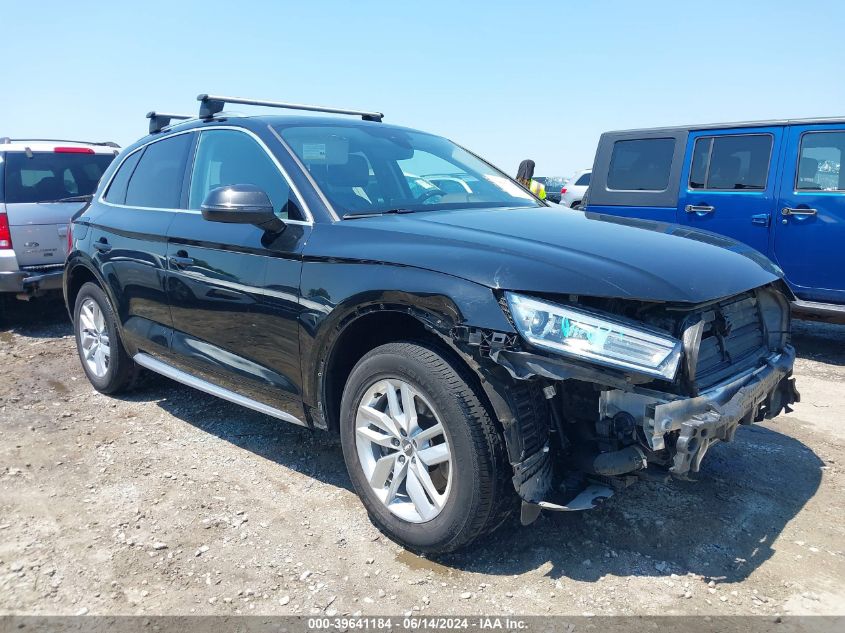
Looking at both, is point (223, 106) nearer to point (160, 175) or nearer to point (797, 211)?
point (160, 175)

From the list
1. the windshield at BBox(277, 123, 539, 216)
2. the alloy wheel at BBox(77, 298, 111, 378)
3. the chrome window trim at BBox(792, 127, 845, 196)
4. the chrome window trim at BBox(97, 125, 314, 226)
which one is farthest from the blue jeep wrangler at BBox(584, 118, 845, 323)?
the alloy wheel at BBox(77, 298, 111, 378)

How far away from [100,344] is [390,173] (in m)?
2.70

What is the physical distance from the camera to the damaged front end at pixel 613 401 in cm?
221

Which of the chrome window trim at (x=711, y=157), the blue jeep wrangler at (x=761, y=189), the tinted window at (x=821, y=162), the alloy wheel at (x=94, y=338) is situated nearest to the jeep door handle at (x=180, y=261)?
the alloy wheel at (x=94, y=338)

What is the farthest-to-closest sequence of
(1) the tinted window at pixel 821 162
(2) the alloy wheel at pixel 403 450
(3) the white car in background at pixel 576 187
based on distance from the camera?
(3) the white car in background at pixel 576 187 < (1) the tinted window at pixel 821 162 < (2) the alloy wheel at pixel 403 450

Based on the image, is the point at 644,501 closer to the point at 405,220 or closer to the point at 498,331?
the point at 498,331

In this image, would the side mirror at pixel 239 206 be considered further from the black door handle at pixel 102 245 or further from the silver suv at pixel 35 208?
the silver suv at pixel 35 208

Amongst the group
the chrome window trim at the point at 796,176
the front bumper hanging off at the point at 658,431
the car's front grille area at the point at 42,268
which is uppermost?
→ the chrome window trim at the point at 796,176

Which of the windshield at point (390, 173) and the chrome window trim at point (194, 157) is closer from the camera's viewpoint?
Result: the chrome window trim at point (194, 157)

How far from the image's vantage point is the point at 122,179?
183 inches

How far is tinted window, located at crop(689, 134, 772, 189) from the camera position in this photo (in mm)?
5945

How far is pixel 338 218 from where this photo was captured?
3.00m

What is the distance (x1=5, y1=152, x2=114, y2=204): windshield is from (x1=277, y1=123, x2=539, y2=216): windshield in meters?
4.66

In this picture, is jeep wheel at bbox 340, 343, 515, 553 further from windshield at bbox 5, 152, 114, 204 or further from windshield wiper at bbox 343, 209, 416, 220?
windshield at bbox 5, 152, 114, 204
